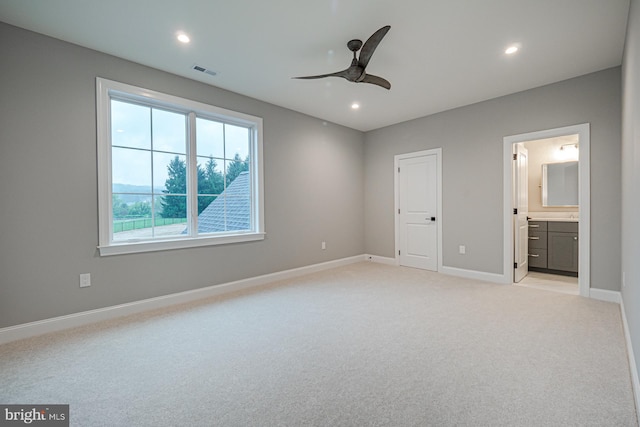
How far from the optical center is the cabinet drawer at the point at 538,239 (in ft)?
15.6

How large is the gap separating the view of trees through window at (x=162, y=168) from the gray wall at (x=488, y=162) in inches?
115

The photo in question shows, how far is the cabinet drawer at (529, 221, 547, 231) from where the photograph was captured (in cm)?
477

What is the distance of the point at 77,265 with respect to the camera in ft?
9.11

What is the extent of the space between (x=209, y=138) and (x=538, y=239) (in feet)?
17.9

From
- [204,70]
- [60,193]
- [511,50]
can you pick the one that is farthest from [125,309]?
[511,50]

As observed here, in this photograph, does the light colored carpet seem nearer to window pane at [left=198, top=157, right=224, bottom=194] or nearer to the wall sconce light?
window pane at [left=198, top=157, right=224, bottom=194]

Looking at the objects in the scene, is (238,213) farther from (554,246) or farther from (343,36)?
(554,246)

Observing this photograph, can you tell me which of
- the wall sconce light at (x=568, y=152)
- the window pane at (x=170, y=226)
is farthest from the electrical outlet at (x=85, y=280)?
the wall sconce light at (x=568, y=152)

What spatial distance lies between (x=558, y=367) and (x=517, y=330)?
0.61 m

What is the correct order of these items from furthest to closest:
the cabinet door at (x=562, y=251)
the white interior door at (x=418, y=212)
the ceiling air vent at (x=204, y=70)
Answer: the white interior door at (x=418, y=212) < the cabinet door at (x=562, y=251) < the ceiling air vent at (x=204, y=70)

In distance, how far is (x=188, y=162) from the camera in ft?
11.7

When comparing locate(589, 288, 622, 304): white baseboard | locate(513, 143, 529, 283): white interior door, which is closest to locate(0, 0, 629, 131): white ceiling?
locate(513, 143, 529, 283): white interior door

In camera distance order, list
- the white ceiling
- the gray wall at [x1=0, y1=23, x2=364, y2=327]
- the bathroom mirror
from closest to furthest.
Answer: the white ceiling, the gray wall at [x1=0, y1=23, x2=364, y2=327], the bathroom mirror

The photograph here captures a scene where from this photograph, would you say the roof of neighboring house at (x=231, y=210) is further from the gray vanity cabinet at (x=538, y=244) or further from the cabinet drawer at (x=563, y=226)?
the cabinet drawer at (x=563, y=226)
